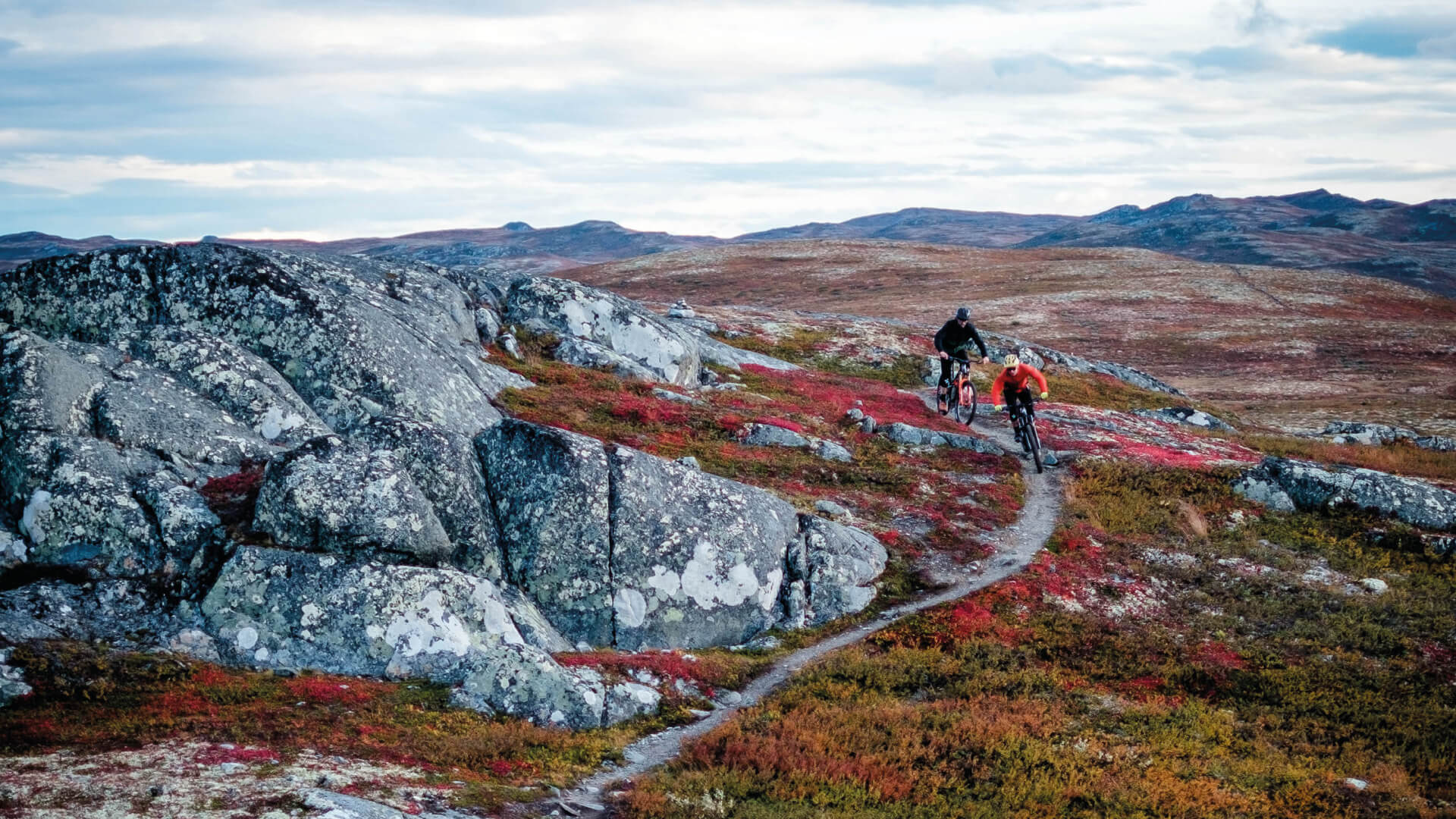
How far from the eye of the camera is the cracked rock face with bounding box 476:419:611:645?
773 inches

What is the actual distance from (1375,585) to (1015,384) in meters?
11.1

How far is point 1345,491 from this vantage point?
97.5ft

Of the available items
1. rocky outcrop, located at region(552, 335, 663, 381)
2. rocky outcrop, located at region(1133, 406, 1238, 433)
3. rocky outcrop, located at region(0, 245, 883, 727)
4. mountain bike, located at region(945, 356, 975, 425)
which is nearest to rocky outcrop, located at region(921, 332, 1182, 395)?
rocky outcrop, located at region(1133, 406, 1238, 433)

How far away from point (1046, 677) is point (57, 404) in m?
21.9

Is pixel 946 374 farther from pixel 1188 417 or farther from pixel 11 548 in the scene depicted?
pixel 1188 417

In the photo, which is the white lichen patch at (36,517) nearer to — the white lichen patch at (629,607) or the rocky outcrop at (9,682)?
the rocky outcrop at (9,682)

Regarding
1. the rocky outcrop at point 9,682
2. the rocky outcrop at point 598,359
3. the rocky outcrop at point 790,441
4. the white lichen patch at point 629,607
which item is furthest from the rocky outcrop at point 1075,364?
the rocky outcrop at point 9,682

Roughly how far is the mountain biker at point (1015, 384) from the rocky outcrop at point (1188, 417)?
26.9 m

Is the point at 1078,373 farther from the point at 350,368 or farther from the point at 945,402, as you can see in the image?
the point at 350,368

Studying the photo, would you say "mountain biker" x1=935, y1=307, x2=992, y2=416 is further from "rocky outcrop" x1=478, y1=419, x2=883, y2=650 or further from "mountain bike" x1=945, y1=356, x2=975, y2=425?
"rocky outcrop" x1=478, y1=419, x2=883, y2=650

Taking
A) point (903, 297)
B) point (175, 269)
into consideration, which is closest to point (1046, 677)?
point (175, 269)

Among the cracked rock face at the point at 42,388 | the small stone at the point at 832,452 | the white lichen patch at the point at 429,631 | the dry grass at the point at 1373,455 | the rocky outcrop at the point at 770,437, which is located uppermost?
the cracked rock face at the point at 42,388

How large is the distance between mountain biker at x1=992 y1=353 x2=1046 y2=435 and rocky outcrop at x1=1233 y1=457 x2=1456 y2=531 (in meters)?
10.2

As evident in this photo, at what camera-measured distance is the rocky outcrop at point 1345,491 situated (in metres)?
28.5
